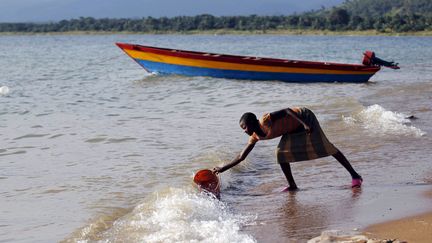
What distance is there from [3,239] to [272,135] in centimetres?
274

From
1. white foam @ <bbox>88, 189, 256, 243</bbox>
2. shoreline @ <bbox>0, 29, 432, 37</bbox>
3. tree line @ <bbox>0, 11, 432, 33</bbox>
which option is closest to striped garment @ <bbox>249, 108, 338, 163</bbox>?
white foam @ <bbox>88, 189, 256, 243</bbox>

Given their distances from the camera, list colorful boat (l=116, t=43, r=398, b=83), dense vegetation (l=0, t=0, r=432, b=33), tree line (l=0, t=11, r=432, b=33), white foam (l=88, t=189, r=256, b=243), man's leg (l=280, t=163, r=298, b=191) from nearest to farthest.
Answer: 1. white foam (l=88, t=189, r=256, b=243)
2. man's leg (l=280, t=163, r=298, b=191)
3. colorful boat (l=116, t=43, r=398, b=83)
4. tree line (l=0, t=11, r=432, b=33)
5. dense vegetation (l=0, t=0, r=432, b=33)

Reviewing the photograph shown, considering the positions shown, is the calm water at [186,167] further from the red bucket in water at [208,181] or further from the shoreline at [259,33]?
the shoreline at [259,33]

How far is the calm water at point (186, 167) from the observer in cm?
621

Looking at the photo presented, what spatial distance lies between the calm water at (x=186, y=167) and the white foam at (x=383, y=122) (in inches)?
1.3

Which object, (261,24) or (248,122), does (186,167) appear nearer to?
(248,122)

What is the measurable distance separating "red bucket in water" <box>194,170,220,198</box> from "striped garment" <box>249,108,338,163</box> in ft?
1.92

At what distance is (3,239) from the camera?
6.13m

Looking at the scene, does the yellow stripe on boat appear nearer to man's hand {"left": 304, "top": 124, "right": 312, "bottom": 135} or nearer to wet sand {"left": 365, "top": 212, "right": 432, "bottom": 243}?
man's hand {"left": 304, "top": 124, "right": 312, "bottom": 135}

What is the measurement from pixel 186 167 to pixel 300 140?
Result: 95.5 inches

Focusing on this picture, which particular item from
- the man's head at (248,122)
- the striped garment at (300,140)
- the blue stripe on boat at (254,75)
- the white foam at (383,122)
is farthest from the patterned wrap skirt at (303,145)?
the blue stripe on boat at (254,75)

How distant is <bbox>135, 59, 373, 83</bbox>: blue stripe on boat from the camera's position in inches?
821

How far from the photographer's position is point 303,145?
7.18 meters

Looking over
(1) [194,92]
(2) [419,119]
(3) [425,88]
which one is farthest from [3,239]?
(3) [425,88]
